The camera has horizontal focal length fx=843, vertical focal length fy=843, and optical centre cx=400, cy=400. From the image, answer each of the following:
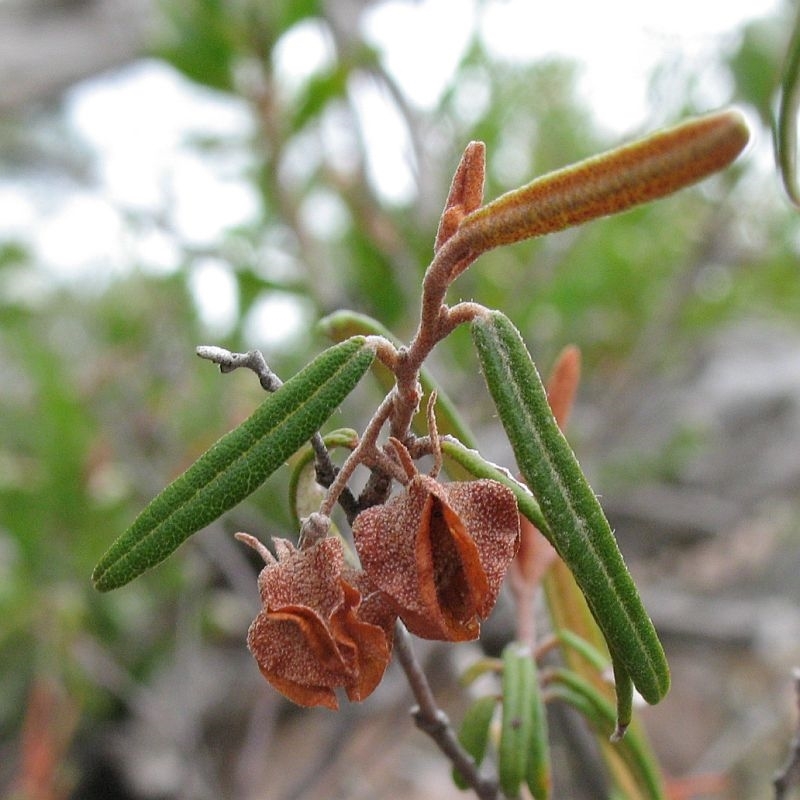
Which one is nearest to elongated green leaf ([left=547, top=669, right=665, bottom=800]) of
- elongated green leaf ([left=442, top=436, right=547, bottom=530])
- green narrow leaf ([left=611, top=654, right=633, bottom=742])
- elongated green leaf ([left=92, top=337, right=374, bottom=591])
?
green narrow leaf ([left=611, top=654, right=633, bottom=742])

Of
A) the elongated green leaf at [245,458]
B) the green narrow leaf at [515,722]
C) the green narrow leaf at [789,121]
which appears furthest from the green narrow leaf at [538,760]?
the green narrow leaf at [789,121]

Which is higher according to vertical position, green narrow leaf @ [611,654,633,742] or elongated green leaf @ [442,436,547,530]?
elongated green leaf @ [442,436,547,530]

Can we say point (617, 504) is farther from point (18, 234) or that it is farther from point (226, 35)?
point (18, 234)

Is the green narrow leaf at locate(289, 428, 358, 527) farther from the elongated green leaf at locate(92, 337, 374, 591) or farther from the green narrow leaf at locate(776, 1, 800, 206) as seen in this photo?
the green narrow leaf at locate(776, 1, 800, 206)

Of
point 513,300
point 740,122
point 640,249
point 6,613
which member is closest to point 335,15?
point 513,300

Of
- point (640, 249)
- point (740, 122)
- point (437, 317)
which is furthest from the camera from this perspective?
point (640, 249)

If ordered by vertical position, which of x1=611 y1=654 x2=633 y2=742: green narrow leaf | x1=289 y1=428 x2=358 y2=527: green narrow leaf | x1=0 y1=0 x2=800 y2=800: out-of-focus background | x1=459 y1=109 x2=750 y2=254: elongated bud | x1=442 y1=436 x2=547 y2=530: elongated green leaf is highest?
x1=459 y1=109 x2=750 y2=254: elongated bud
